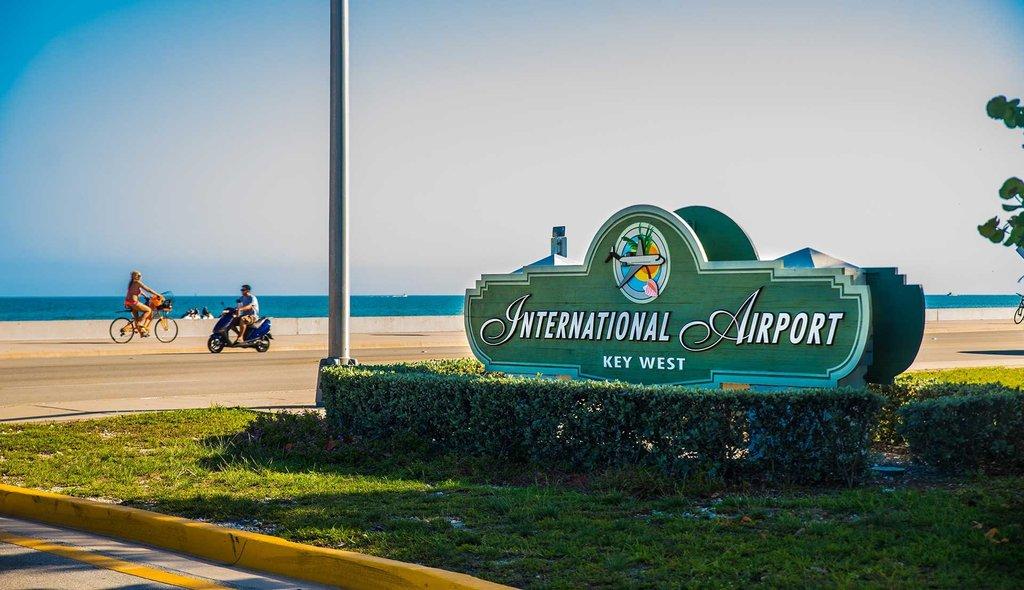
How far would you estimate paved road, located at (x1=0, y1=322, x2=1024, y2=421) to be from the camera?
14.8 meters

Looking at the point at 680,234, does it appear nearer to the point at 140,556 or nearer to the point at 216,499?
the point at 216,499

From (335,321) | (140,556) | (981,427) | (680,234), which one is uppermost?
(680,234)

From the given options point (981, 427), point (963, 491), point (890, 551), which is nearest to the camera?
point (890, 551)

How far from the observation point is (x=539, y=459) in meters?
9.08

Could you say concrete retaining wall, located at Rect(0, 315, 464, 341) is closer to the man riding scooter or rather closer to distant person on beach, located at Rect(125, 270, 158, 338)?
distant person on beach, located at Rect(125, 270, 158, 338)

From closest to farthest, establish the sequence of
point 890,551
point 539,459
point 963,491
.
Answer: point 890,551 < point 963,491 < point 539,459

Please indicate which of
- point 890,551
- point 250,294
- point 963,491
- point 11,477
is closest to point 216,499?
point 11,477

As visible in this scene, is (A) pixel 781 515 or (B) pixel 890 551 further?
(A) pixel 781 515

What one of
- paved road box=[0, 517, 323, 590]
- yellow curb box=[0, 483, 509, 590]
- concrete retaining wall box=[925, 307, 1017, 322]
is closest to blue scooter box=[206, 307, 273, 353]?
yellow curb box=[0, 483, 509, 590]

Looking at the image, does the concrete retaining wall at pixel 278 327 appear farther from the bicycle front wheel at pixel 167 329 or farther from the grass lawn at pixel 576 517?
the grass lawn at pixel 576 517

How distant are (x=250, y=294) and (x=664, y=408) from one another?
828 inches

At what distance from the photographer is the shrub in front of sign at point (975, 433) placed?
835cm

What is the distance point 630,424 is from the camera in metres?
8.59

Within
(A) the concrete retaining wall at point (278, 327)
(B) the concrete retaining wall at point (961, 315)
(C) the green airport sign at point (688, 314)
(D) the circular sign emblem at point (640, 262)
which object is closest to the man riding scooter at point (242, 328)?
(A) the concrete retaining wall at point (278, 327)
